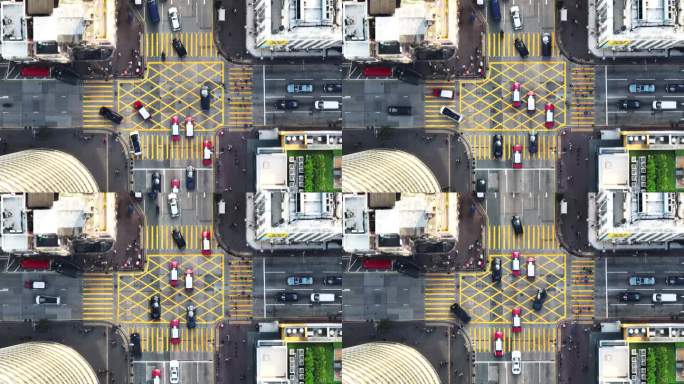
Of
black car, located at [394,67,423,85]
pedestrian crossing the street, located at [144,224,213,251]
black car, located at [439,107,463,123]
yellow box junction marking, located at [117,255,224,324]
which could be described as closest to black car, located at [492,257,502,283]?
black car, located at [439,107,463,123]

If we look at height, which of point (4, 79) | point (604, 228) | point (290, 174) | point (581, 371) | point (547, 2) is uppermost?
point (547, 2)

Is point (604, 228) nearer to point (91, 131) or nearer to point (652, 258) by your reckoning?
point (652, 258)

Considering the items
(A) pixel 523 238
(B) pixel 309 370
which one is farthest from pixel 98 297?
(A) pixel 523 238

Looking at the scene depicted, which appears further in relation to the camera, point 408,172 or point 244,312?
point 244,312

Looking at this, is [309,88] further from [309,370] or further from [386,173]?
[309,370]

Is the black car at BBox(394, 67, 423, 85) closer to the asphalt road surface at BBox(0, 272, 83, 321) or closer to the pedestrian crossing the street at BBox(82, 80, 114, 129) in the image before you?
the pedestrian crossing the street at BBox(82, 80, 114, 129)

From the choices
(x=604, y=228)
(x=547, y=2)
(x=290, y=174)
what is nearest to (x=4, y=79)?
(x=290, y=174)

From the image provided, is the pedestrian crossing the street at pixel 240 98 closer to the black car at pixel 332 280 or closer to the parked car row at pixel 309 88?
the parked car row at pixel 309 88

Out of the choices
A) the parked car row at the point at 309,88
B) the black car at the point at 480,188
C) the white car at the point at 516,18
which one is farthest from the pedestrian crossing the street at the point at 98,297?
the white car at the point at 516,18
